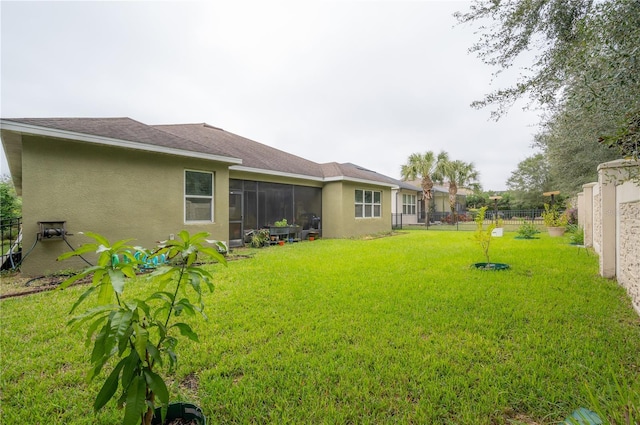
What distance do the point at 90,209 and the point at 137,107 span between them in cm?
2221

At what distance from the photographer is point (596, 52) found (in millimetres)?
3045

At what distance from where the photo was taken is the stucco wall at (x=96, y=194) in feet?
21.0

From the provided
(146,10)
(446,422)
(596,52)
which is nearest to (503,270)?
(596,52)

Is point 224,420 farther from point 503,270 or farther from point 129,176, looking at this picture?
point 129,176

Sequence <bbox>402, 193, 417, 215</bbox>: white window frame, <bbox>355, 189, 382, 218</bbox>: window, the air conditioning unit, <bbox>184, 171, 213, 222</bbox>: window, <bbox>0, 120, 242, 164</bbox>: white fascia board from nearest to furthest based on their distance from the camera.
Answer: <bbox>0, 120, 242, 164</bbox>: white fascia board < the air conditioning unit < <bbox>184, 171, 213, 222</bbox>: window < <bbox>355, 189, 382, 218</bbox>: window < <bbox>402, 193, 417, 215</bbox>: white window frame

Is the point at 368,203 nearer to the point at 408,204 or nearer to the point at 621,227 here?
the point at 621,227

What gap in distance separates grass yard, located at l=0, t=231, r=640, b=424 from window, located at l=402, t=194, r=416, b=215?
Result: 21738 mm

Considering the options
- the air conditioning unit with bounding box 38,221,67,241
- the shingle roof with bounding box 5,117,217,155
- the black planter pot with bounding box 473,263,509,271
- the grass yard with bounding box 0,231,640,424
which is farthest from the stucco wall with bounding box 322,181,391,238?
the air conditioning unit with bounding box 38,221,67,241

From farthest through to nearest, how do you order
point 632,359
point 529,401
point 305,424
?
point 632,359 < point 529,401 < point 305,424

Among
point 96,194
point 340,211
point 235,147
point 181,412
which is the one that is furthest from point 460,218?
point 181,412

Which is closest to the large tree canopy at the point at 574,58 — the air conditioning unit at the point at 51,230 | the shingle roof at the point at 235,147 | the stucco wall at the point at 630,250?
the stucco wall at the point at 630,250

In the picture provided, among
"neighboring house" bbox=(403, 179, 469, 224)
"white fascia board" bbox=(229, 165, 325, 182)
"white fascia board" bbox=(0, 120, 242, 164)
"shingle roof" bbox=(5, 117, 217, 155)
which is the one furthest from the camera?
"neighboring house" bbox=(403, 179, 469, 224)

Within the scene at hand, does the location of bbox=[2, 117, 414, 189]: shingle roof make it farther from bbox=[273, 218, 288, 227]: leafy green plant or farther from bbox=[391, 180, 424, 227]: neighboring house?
bbox=[391, 180, 424, 227]: neighboring house

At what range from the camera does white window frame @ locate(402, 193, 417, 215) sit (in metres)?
27.2
